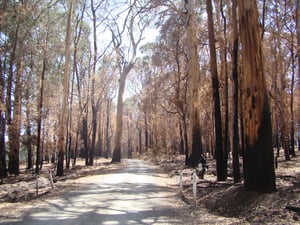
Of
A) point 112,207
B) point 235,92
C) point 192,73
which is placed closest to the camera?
point 112,207

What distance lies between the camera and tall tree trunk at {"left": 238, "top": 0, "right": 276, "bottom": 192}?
962 centimetres

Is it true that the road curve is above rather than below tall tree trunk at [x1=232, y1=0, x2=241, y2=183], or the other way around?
below

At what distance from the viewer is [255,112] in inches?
385

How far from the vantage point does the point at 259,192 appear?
9516 millimetres

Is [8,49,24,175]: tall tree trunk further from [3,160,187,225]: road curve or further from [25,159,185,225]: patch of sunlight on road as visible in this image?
[3,160,187,225]: road curve

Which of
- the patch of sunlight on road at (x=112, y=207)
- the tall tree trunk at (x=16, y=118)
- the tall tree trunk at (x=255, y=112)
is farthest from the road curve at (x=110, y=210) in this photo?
the tall tree trunk at (x=16, y=118)

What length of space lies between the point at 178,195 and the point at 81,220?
5.69 m

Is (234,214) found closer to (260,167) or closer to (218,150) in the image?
(260,167)

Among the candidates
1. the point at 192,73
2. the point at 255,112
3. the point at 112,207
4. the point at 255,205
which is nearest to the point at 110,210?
the point at 112,207

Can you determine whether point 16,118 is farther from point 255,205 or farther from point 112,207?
point 255,205

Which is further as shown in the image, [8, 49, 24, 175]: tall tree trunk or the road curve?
[8, 49, 24, 175]: tall tree trunk

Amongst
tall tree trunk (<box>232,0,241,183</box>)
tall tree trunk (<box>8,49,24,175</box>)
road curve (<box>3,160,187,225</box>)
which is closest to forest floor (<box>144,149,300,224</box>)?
road curve (<box>3,160,187,225</box>)

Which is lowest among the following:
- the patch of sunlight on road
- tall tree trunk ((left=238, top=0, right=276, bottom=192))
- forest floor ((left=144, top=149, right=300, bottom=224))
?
the patch of sunlight on road

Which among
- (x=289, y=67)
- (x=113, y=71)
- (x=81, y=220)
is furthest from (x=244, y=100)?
(x=113, y=71)
